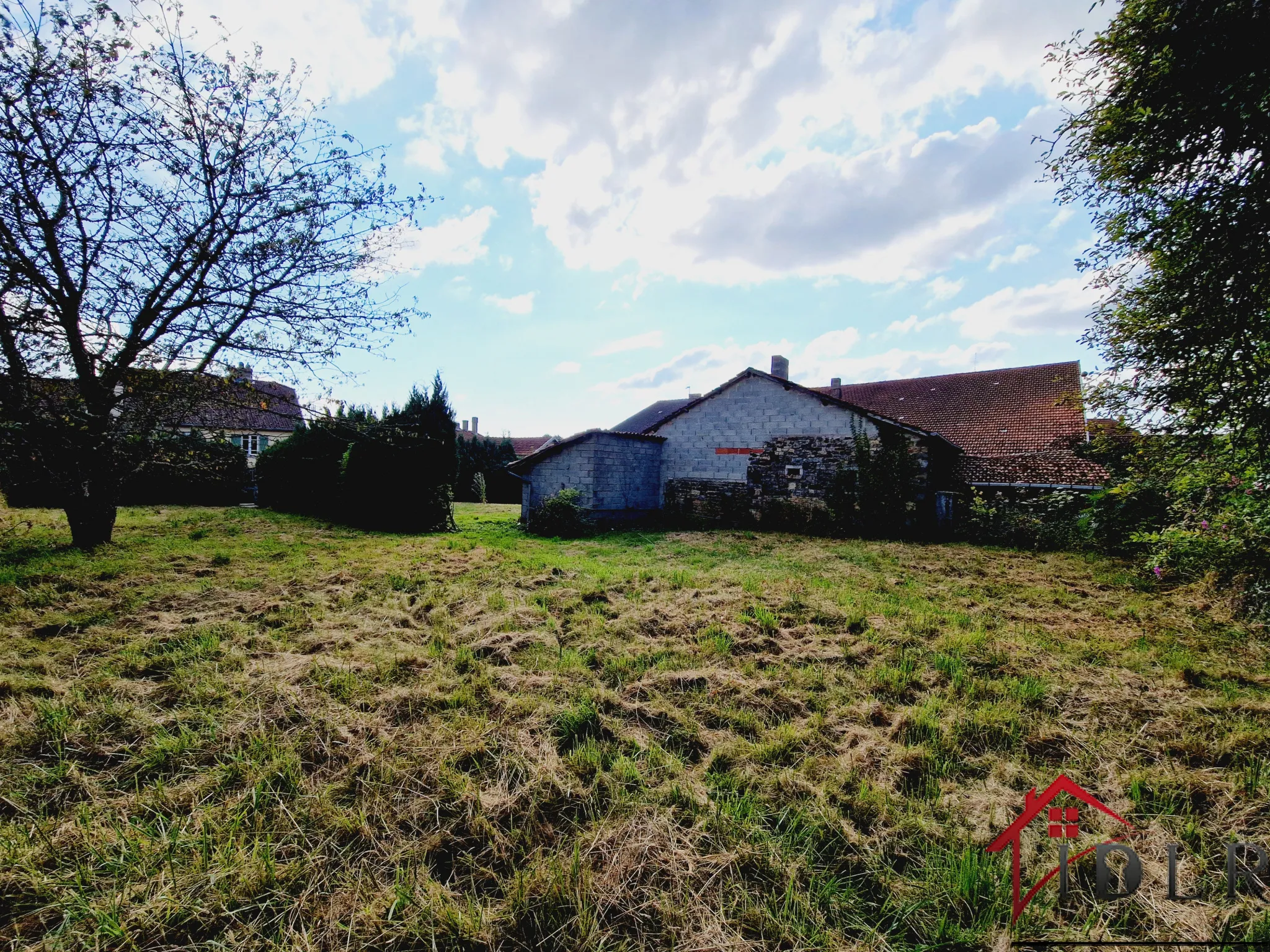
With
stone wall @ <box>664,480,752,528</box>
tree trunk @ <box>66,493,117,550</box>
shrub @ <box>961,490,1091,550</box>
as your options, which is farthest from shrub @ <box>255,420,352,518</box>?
shrub @ <box>961,490,1091,550</box>

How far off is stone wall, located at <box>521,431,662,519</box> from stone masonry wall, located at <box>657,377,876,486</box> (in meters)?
1.16

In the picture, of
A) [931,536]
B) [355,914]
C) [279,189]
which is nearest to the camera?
[355,914]

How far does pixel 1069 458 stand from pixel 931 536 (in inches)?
181

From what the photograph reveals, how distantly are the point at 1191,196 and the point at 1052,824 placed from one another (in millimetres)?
6208

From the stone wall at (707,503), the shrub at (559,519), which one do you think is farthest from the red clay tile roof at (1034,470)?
the shrub at (559,519)

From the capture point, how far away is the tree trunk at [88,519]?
26.2ft

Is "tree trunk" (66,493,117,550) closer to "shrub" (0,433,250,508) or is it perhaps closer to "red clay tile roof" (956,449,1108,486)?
"shrub" (0,433,250,508)

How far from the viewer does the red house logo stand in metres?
2.02

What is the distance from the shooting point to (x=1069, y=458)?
1327 centimetres

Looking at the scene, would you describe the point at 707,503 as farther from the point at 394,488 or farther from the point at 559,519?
the point at 394,488

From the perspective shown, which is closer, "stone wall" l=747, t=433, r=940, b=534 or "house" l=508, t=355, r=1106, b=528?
"stone wall" l=747, t=433, r=940, b=534

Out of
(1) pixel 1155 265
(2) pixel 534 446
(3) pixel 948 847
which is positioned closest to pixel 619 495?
(1) pixel 1155 265

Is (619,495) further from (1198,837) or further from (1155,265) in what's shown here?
(1198,837)

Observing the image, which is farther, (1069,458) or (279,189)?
(1069,458)
